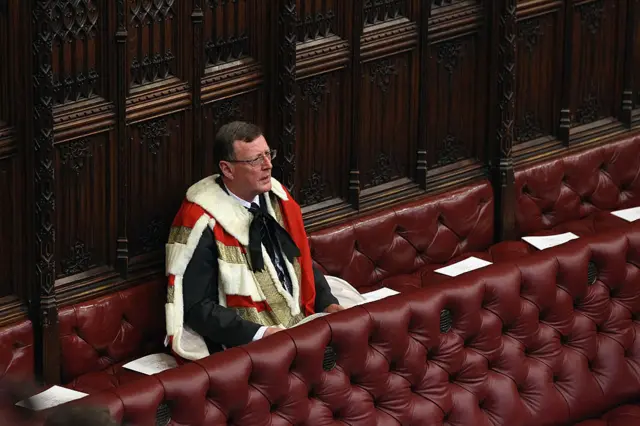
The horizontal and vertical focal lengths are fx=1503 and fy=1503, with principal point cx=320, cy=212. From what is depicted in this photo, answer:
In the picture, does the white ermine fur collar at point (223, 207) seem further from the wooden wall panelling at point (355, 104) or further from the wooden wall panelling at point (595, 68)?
the wooden wall panelling at point (595, 68)

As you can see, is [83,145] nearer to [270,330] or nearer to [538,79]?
[270,330]

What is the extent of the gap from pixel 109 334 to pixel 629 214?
9.76 ft

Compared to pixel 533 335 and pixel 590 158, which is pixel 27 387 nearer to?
pixel 533 335

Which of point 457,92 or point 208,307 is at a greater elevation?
point 457,92

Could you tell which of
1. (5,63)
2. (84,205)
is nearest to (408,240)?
(84,205)

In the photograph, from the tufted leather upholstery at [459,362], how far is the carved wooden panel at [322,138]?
3.10 ft

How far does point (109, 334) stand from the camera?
587 cm

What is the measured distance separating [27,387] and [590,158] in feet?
18.0

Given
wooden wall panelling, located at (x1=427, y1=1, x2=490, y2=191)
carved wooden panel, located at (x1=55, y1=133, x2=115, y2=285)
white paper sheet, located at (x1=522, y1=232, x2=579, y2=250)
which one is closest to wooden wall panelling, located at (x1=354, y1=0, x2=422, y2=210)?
wooden wall panelling, located at (x1=427, y1=1, x2=490, y2=191)

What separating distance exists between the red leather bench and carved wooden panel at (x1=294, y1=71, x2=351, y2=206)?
0.20m

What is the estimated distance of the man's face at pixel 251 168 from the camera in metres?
5.84

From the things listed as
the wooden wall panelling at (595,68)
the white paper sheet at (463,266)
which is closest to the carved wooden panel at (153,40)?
the white paper sheet at (463,266)

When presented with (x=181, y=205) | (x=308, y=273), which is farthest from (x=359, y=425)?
(x=181, y=205)

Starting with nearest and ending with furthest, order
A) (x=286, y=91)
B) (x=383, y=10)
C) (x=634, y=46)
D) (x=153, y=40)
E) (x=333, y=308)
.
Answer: (x=153, y=40), (x=333, y=308), (x=286, y=91), (x=383, y=10), (x=634, y=46)
